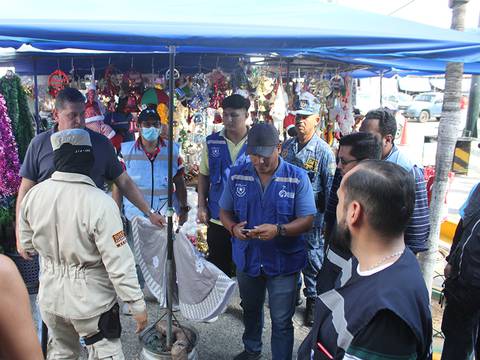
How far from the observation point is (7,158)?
14.0 feet

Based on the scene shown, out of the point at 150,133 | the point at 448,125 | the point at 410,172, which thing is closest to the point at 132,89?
the point at 150,133

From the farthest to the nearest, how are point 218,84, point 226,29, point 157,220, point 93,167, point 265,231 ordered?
point 218,84 → point 157,220 → point 93,167 → point 265,231 → point 226,29

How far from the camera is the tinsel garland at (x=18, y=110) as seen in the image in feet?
14.4

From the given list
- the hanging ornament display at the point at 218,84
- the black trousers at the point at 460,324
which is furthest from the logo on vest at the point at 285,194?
the hanging ornament display at the point at 218,84

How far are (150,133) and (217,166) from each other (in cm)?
67

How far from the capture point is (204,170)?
391 cm

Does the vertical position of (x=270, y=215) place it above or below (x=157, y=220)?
above

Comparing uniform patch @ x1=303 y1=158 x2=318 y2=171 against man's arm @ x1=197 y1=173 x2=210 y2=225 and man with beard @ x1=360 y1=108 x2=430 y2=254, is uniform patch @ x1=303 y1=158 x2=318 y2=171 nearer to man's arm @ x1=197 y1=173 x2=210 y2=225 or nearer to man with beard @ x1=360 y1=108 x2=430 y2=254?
man with beard @ x1=360 y1=108 x2=430 y2=254

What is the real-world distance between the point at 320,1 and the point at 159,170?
1.93 metres

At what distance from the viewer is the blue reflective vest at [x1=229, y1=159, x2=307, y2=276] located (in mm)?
2662

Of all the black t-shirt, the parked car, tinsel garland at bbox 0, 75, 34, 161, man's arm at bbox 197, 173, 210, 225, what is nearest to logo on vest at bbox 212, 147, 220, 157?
man's arm at bbox 197, 173, 210, 225

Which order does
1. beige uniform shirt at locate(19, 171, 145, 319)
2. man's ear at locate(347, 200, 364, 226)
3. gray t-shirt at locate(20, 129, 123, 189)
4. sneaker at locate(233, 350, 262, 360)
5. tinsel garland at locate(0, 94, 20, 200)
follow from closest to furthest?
man's ear at locate(347, 200, 364, 226), beige uniform shirt at locate(19, 171, 145, 319), gray t-shirt at locate(20, 129, 123, 189), sneaker at locate(233, 350, 262, 360), tinsel garland at locate(0, 94, 20, 200)

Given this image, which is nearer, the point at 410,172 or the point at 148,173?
the point at 410,172

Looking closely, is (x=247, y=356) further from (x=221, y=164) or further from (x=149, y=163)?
(x=149, y=163)
